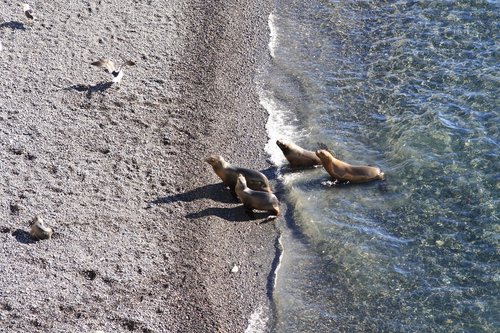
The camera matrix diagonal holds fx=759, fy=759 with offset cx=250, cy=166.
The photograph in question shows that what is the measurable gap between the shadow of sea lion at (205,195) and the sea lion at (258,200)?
0.42 metres

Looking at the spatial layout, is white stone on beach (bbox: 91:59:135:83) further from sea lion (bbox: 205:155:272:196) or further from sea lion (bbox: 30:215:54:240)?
sea lion (bbox: 30:215:54:240)

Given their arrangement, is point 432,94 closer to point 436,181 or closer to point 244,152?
point 436,181

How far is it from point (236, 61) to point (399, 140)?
4.25 metres

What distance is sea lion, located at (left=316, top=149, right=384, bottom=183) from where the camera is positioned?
12445 millimetres

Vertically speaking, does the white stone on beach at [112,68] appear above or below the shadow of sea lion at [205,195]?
above

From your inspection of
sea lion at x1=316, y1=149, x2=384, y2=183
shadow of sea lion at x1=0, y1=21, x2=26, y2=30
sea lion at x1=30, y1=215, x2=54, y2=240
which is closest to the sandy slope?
shadow of sea lion at x1=0, y1=21, x2=26, y2=30

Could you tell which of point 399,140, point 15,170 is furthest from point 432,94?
point 15,170

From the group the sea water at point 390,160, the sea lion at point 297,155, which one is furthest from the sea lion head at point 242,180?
the sea lion at point 297,155

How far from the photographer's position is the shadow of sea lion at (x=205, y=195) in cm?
1198

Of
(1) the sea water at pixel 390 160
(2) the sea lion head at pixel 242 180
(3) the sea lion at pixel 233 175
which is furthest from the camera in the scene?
(3) the sea lion at pixel 233 175

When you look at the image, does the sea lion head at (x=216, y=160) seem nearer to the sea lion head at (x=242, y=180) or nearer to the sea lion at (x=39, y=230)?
the sea lion head at (x=242, y=180)

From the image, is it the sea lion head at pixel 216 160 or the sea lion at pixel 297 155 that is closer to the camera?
the sea lion head at pixel 216 160

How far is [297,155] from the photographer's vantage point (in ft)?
42.1

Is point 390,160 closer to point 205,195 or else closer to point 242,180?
point 242,180
